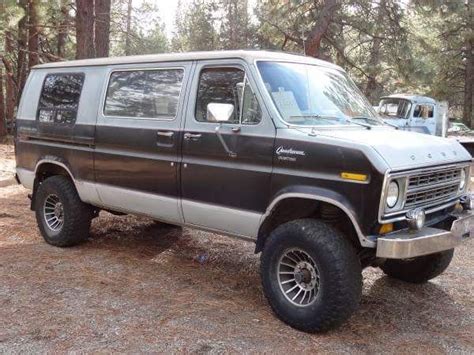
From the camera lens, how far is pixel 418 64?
18000mm

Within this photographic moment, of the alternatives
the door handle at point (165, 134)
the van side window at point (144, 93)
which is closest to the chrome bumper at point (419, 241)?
the door handle at point (165, 134)

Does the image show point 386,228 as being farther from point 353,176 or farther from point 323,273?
point 323,273

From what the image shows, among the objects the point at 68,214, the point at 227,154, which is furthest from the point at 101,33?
the point at 227,154

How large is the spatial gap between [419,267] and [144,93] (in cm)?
332

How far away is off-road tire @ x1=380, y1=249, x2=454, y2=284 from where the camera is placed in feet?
16.9

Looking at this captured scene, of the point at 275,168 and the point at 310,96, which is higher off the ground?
the point at 310,96

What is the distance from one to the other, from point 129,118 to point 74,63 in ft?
4.36

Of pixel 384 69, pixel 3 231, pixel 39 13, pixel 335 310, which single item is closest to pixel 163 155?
pixel 335 310

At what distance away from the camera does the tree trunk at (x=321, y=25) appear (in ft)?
52.4

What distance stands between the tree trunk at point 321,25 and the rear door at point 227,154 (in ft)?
39.1

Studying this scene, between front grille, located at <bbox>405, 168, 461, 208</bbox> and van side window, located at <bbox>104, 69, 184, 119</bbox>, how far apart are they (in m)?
2.31

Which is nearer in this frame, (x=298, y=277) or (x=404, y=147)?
(x=404, y=147)

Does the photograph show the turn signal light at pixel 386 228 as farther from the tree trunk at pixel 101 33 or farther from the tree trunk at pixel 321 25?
the tree trunk at pixel 321 25

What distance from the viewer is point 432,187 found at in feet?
14.0
